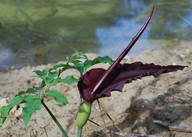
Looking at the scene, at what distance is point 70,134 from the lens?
1.58m

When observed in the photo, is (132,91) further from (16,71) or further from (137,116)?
(16,71)

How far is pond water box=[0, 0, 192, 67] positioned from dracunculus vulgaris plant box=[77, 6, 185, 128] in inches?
65.7

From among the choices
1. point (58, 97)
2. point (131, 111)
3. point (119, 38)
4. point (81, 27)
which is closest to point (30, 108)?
point (58, 97)

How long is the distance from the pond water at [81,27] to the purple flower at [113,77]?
166cm

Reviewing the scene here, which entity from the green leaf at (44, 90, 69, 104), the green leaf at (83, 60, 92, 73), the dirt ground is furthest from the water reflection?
the green leaf at (44, 90, 69, 104)

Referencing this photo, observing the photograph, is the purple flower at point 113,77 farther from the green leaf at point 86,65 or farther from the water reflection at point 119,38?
the water reflection at point 119,38

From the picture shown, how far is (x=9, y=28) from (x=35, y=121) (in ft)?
11.7

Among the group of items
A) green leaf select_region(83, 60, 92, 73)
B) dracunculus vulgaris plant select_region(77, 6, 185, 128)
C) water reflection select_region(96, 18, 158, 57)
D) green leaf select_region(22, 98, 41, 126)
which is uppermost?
water reflection select_region(96, 18, 158, 57)

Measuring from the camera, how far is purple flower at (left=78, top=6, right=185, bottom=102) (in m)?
0.97

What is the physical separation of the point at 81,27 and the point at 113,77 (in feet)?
13.7

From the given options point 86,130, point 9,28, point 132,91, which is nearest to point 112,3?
point 9,28

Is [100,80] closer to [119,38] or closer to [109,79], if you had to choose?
[109,79]

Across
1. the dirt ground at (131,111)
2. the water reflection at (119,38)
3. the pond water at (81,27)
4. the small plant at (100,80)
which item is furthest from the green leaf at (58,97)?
the water reflection at (119,38)

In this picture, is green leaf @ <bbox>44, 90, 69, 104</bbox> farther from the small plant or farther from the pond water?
the pond water
